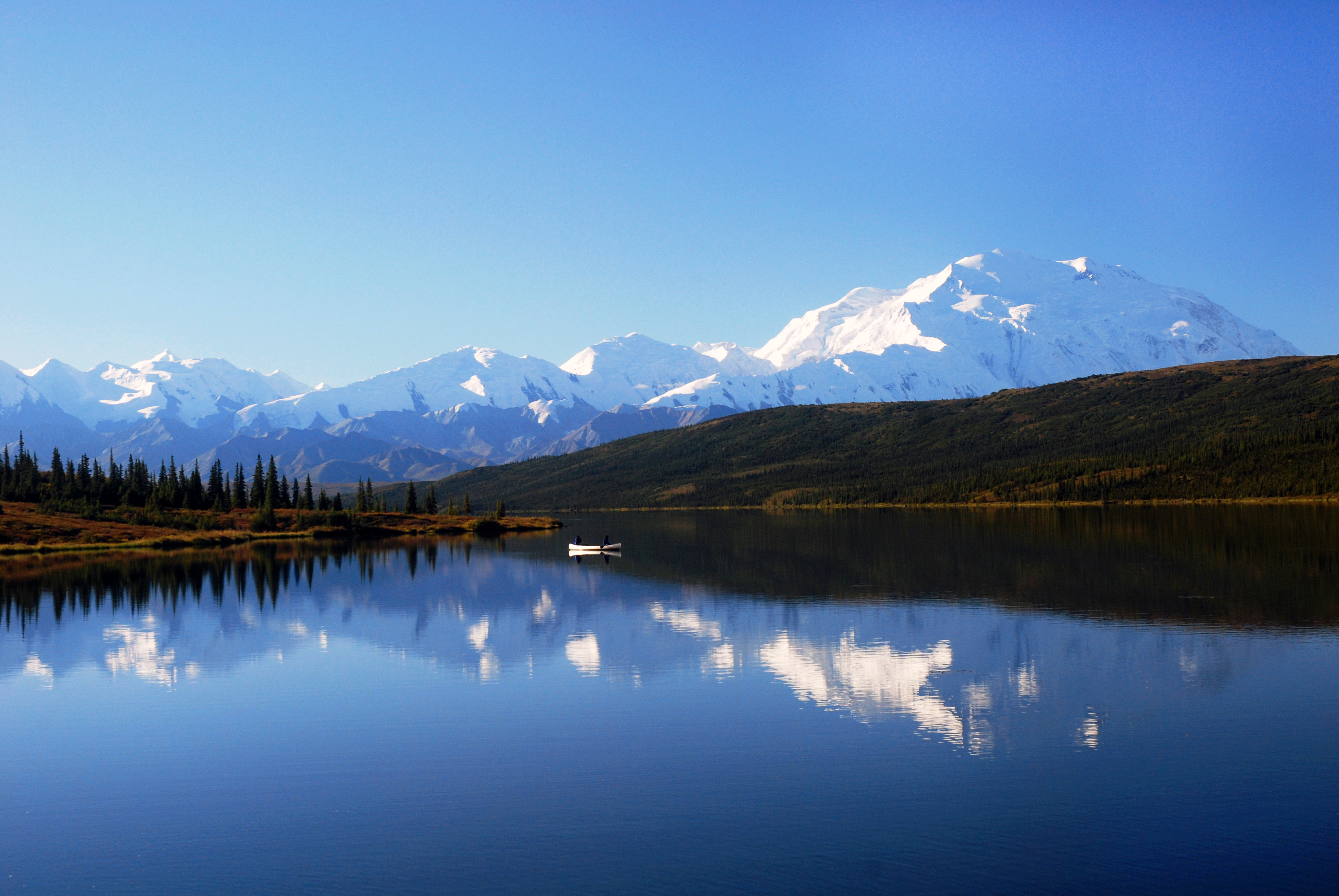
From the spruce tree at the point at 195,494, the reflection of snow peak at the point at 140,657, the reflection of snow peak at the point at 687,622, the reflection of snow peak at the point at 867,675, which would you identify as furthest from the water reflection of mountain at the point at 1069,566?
the spruce tree at the point at 195,494

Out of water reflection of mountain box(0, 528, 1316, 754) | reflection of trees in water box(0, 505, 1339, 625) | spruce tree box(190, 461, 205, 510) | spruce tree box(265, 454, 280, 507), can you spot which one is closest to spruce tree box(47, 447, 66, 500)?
spruce tree box(190, 461, 205, 510)

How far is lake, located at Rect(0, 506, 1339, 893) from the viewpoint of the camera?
21.2 metres

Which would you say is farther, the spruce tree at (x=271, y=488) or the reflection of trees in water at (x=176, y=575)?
the spruce tree at (x=271, y=488)

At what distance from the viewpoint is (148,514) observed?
504 ft

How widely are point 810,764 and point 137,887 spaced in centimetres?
1662

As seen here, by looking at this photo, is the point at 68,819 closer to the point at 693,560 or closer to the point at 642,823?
the point at 642,823

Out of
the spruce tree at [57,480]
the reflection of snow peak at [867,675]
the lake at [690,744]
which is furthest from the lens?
the spruce tree at [57,480]

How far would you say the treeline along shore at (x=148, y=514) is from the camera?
13262cm

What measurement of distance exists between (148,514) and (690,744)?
14749cm

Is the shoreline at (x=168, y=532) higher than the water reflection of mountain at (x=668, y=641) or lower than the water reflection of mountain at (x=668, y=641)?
higher

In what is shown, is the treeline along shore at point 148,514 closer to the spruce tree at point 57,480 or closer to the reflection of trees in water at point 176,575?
the spruce tree at point 57,480

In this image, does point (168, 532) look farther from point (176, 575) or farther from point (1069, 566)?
point (1069, 566)

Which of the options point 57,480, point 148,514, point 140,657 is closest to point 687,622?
point 140,657

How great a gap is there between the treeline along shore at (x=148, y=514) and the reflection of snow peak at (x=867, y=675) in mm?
112416
